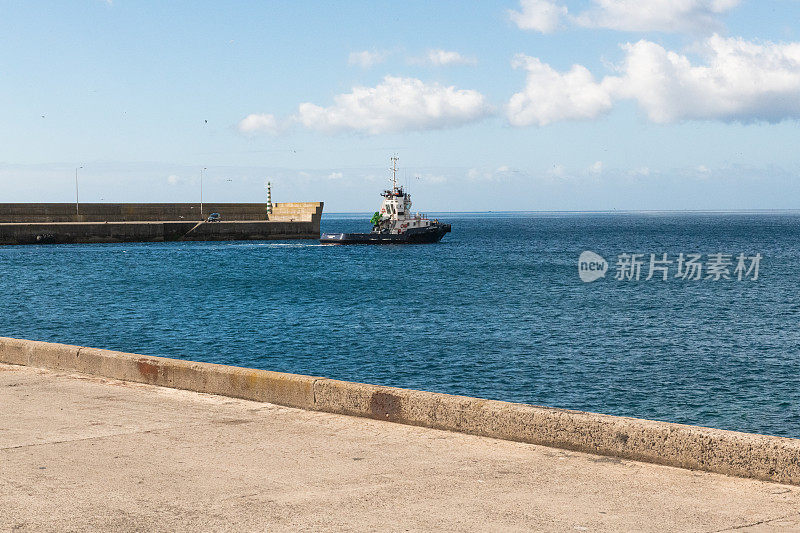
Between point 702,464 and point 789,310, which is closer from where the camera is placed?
point 702,464

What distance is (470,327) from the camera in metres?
32.0

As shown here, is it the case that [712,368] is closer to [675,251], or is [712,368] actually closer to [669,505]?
[669,505]

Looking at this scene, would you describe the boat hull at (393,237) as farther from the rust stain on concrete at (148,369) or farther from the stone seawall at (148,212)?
the rust stain on concrete at (148,369)

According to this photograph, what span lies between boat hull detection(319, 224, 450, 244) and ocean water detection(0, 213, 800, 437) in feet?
79.9

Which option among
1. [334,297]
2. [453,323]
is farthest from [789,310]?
[334,297]

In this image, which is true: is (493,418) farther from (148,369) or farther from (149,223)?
(149,223)

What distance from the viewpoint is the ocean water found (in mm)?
20562

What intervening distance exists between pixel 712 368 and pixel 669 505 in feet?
64.1

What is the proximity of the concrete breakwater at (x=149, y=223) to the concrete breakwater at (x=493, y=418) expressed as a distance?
87.3m

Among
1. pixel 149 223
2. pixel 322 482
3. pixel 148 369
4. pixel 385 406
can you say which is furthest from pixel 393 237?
pixel 322 482

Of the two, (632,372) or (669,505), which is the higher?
(669,505)

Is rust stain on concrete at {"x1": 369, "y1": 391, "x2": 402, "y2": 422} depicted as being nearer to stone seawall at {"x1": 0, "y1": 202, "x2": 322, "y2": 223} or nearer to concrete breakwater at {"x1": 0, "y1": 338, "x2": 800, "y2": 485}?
concrete breakwater at {"x1": 0, "y1": 338, "x2": 800, "y2": 485}

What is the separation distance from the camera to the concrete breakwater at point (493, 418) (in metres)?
5.85

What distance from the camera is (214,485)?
5688 mm
